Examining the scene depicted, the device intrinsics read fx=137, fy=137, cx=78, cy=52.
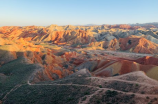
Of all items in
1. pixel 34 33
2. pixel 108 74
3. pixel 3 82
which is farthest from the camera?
pixel 34 33

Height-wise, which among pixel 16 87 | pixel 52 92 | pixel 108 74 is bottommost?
pixel 108 74

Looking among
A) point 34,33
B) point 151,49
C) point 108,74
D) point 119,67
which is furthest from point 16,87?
point 34,33

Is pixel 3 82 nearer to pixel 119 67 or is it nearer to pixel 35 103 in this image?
pixel 35 103

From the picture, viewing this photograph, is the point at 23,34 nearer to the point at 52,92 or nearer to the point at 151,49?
the point at 151,49

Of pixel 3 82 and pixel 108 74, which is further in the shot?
pixel 108 74

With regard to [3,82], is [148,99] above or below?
above

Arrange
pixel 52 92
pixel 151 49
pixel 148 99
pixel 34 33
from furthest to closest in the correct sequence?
pixel 34 33 < pixel 151 49 < pixel 52 92 < pixel 148 99
